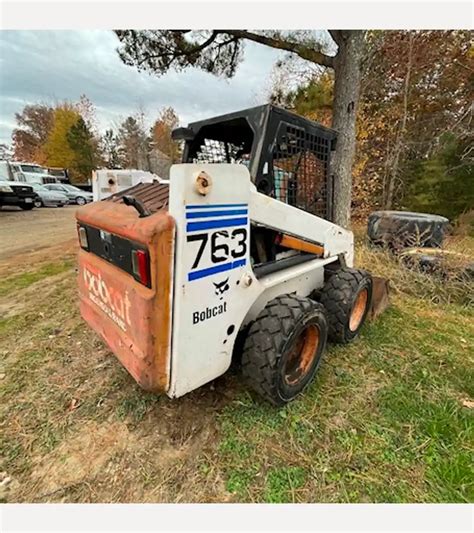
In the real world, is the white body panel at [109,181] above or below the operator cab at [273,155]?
below

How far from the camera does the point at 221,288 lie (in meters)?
1.54

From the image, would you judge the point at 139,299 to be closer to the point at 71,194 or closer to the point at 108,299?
the point at 108,299

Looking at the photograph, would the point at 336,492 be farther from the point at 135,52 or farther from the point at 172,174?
the point at 135,52

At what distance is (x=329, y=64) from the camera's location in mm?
4871

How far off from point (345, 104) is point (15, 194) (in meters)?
13.4

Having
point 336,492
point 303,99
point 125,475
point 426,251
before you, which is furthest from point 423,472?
point 303,99

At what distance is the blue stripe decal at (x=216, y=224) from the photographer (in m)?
1.33

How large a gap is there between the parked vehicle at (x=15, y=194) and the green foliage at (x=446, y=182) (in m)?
15.3

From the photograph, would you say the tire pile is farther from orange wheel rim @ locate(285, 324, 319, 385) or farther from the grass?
orange wheel rim @ locate(285, 324, 319, 385)

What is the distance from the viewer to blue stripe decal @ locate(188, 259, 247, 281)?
4.57 feet

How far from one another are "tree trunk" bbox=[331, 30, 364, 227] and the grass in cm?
320

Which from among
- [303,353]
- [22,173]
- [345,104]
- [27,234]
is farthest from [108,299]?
[22,173]

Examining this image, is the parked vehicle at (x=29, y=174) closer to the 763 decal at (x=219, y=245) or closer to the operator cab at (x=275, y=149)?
the operator cab at (x=275, y=149)

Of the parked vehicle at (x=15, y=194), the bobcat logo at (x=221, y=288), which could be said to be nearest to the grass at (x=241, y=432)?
the bobcat logo at (x=221, y=288)
